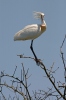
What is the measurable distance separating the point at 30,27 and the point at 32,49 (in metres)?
0.79

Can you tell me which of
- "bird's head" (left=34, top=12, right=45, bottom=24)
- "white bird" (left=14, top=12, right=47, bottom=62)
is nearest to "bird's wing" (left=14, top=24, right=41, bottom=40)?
Answer: "white bird" (left=14, top=12, right=47, bottom=62)

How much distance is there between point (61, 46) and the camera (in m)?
6.61

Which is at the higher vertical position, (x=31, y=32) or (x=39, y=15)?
(x=39, y=15)

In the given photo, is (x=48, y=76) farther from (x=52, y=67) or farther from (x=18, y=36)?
(x=18, y=36)

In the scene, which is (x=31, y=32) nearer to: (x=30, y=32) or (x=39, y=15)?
(x=30, y=32)

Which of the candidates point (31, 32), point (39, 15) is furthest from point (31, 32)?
point (39, 15)

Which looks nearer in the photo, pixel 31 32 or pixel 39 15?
pixel 31 32

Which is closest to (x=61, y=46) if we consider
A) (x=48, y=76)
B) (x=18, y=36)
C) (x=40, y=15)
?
(x=48, y=76)

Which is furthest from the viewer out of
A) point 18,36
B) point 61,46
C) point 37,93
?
point 18,36

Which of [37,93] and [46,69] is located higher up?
[46,69]

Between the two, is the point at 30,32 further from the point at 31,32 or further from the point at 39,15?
the point at 39,15

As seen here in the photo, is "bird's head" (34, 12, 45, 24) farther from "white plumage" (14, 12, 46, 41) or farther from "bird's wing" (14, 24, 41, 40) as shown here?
"bird's wing" (14, 24, 41, 40)

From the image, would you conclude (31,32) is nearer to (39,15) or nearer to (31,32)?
(31,32)

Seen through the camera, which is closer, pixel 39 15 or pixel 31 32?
pixel 31 32
